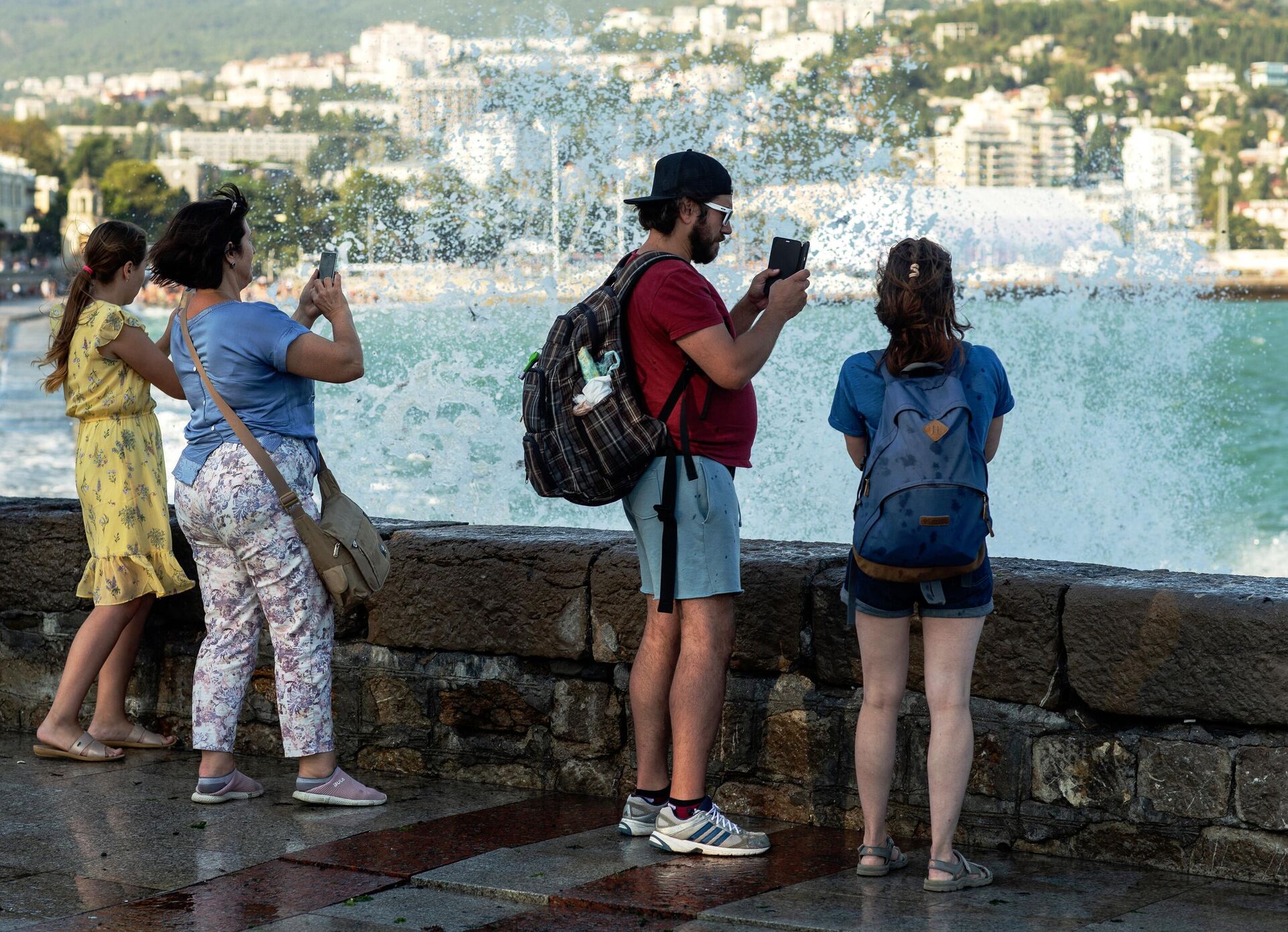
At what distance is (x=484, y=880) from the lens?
3512 mm

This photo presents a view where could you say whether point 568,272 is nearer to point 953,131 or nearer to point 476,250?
point 476,250

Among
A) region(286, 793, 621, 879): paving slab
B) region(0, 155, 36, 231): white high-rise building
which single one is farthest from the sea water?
region(0, 155, 36, 231): white high-rise building

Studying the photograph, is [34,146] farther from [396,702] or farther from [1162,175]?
[396,702]

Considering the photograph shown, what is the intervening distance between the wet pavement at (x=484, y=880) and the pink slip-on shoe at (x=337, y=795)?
1.2 inches

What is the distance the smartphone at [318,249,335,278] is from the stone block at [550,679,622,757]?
4.24 ft

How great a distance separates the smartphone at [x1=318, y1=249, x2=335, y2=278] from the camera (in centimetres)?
412

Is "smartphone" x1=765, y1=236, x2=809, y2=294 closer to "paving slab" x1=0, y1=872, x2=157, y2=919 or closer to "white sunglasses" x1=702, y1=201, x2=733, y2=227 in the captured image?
"white sunglasses" x1=702, y1=201, x2=733, y2=227

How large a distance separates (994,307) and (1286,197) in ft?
82.1

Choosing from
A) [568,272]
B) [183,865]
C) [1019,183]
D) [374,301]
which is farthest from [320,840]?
[1019,183]

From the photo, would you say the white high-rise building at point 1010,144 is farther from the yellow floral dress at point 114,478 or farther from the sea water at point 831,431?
the yellow floral dress at point 114,478

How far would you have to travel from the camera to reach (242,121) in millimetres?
53719

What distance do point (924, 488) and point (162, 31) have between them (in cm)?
8325

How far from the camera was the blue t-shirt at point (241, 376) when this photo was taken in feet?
13.3

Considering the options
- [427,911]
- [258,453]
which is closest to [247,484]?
[258,453]
